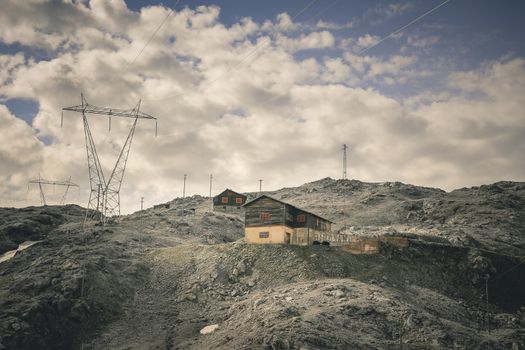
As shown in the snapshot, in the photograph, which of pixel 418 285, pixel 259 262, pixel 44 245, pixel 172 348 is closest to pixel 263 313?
pixel 172 348

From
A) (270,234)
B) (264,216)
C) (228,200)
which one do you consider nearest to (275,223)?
(270,234)

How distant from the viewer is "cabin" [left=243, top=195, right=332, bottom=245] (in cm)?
4853

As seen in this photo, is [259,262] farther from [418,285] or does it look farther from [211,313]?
[418,285]

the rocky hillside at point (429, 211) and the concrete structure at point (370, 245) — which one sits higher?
the rocky hillside at point (429, 211)

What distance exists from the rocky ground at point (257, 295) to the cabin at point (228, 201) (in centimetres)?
3880

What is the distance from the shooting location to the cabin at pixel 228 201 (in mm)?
101000

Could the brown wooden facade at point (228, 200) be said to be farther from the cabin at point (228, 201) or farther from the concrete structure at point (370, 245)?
the concrete structure at point (370, 245)

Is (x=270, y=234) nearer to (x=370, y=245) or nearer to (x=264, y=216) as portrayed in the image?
(x=264, y=216)

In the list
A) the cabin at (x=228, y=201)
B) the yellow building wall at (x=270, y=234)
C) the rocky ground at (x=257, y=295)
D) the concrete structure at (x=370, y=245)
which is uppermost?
the cabin at (x=228, y=201)

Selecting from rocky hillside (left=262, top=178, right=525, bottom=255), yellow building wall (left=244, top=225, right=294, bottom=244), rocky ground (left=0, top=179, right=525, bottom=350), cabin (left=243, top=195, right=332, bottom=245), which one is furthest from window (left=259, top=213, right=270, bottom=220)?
rocky hillside (left=262, top=178, right=525, bottom=255)

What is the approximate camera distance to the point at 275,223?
4869cm

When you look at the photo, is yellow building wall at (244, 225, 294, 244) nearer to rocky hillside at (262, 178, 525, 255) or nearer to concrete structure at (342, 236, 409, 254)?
concrete structure at (342, 236, 409, 254)

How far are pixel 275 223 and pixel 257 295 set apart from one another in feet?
45.3

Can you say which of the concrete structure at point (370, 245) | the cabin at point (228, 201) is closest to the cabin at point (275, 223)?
the concrete structure at point (370, 245)
